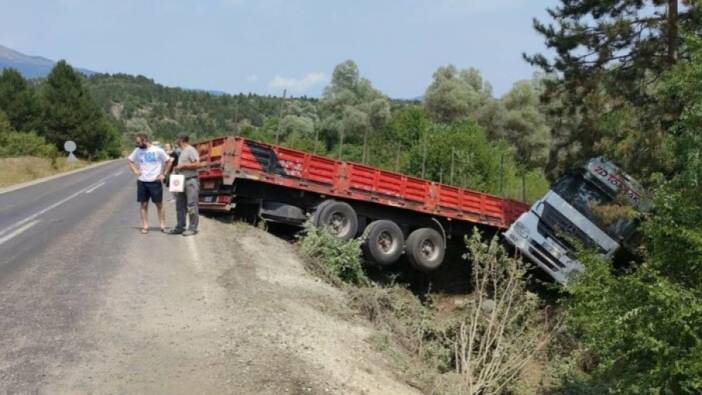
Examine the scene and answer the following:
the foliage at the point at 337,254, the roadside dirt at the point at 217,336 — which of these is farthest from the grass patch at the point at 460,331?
the roadside dirt at the point at 217,336

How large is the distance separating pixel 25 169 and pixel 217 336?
30519 millimetres

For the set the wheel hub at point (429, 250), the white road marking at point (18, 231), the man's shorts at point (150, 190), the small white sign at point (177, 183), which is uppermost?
the small white sign at point (177, 183)

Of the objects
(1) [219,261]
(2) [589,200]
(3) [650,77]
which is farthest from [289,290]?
(3) [650,77]

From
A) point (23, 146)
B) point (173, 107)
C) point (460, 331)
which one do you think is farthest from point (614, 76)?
point (173, 107)

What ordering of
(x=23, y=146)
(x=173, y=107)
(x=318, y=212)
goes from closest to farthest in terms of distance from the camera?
1. (x=318, y=212)
2. (x=23, y=146)
3. (x=173, y=107)

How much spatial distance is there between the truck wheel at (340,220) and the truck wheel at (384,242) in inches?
27.3

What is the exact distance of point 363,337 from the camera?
7.76 m

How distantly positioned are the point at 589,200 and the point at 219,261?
948 centimetres

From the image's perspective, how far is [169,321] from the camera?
6.95 meters

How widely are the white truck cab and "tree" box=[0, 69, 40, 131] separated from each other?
51262mm

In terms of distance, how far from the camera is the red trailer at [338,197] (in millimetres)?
13211

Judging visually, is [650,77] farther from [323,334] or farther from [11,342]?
[11,342]

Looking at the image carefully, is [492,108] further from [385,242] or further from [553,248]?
[385,242]

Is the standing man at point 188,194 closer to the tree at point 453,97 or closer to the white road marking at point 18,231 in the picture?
the white road marking at point 18,231
